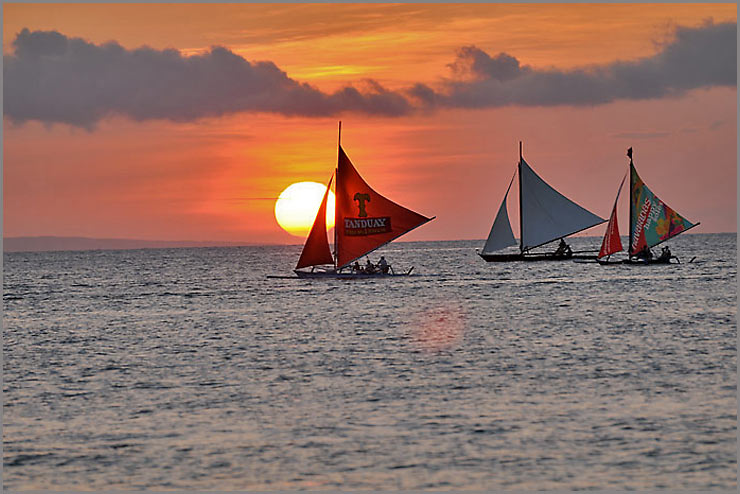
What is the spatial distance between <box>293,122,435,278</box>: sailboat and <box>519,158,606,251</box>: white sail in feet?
106

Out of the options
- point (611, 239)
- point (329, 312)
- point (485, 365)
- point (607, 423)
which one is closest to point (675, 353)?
point (485, 365)

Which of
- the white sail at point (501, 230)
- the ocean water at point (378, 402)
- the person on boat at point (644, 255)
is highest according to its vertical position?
the white sail at point (501, 230)

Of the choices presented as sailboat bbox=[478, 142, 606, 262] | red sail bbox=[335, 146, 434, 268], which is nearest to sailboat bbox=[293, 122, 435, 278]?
red sail bbox=[335, 146, 434, 268]

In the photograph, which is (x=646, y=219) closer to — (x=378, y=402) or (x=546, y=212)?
(x=546, y=212)

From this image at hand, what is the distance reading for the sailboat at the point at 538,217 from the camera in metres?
106

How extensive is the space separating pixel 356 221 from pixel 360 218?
0.37 metres

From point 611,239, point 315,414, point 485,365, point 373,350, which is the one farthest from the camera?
point 611,239

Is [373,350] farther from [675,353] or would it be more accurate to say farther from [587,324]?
[587,324]

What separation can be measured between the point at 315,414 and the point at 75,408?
6433mm

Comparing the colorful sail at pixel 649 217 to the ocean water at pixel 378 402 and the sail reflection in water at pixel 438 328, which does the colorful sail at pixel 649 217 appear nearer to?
the sail reflection in water at pixel 438 328

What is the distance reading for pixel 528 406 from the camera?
2502cm

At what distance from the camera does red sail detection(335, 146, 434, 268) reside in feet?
251

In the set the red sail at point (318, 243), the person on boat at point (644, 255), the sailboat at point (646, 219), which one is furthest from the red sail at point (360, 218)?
the person on boat at point (644, 255)

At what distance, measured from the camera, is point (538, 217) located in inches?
4237
